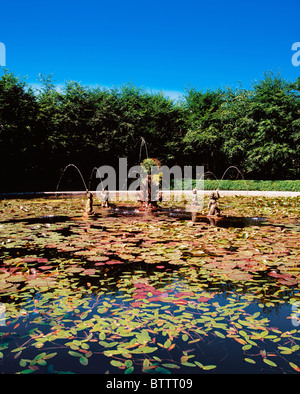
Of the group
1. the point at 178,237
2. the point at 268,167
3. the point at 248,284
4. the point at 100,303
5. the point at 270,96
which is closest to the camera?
the point at 100,303

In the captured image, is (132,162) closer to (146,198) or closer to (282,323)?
(146,198)

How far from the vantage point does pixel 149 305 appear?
13.2ft

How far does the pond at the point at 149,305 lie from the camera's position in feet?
9.50

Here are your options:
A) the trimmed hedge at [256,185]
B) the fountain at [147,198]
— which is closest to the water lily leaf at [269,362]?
the fountain at [147,198]

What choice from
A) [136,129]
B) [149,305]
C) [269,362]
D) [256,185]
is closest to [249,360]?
[269,362]

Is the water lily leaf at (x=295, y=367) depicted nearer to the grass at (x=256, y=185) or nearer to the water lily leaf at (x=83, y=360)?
the water lily leaf at (x=83, y=360)

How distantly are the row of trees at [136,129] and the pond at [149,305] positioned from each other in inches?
903

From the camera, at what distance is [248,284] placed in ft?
15.7

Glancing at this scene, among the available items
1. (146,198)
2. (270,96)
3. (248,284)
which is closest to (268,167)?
(270,96)

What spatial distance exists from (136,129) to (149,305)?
109 ft

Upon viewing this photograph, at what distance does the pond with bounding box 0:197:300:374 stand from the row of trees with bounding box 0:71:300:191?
22949 mm

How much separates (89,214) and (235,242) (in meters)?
6.80

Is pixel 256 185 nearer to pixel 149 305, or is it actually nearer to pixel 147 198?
pixel 147 198
